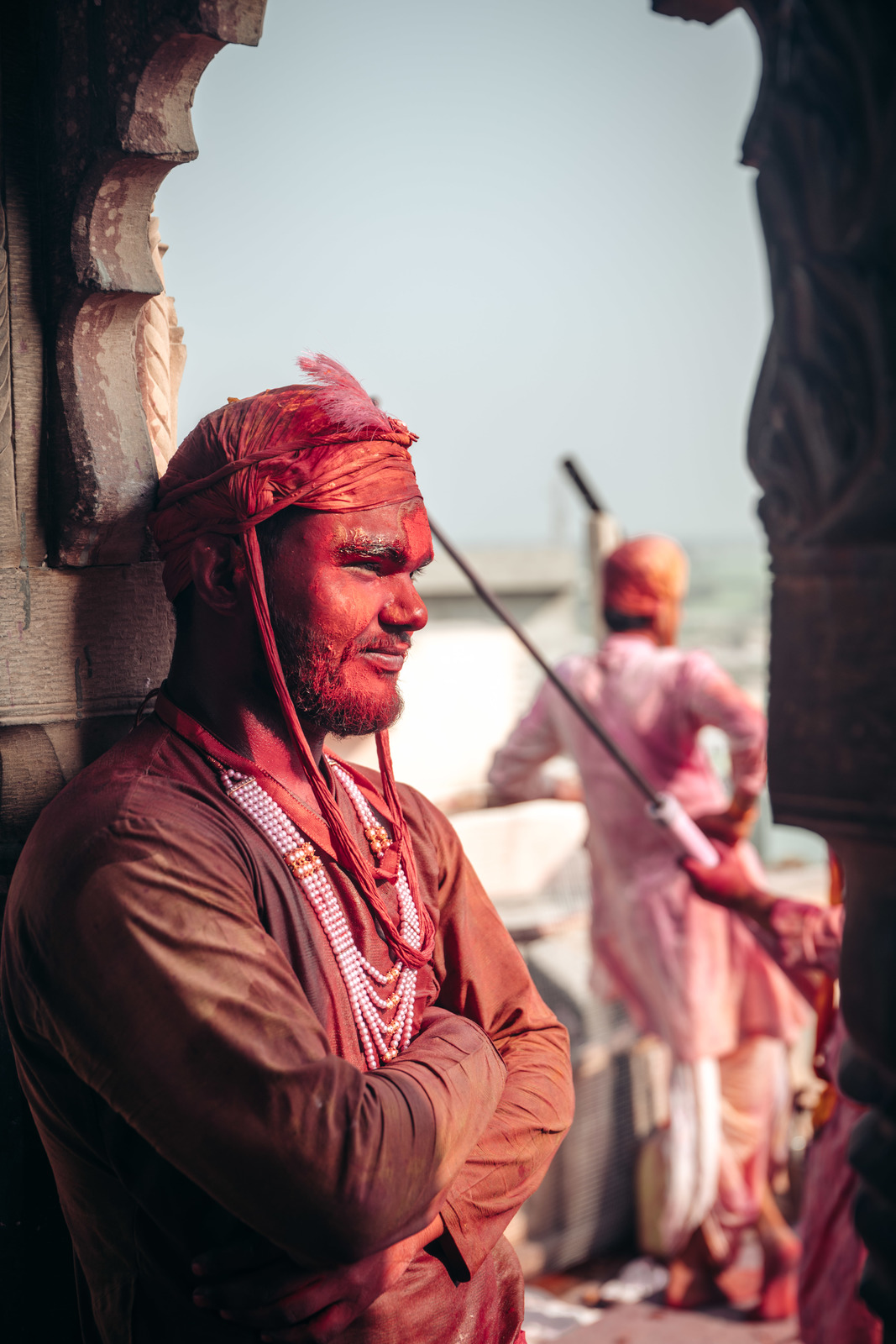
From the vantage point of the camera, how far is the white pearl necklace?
136 cm

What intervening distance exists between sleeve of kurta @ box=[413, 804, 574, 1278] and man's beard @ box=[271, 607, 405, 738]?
29cm

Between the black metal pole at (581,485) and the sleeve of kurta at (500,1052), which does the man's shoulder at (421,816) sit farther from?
the black metal pole at (581,485)

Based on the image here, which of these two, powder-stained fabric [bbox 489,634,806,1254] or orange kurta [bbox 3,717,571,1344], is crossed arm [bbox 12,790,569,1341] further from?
powder-stained fabric [bbox 489,634,806,1254]

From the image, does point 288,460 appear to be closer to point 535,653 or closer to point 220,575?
point 220,575

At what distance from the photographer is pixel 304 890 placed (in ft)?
4.46

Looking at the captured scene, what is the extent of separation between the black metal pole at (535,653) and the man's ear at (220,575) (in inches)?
27.2

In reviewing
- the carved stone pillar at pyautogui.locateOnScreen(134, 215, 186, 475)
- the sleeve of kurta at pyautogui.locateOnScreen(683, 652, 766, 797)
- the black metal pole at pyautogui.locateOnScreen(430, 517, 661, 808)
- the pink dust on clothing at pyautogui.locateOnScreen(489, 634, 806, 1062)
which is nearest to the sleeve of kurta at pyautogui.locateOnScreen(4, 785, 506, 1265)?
the carved stone pillar at pyautogui.locateOnScreen(134, 215, 186, 475)

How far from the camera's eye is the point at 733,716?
398cm

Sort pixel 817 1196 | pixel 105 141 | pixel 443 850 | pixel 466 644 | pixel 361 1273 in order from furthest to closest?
pixel 466 644, pixel 817 1196, pixel 443 850, pixel 105 141, pixel 361 1273

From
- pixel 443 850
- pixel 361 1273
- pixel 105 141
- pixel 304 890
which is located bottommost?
pixel 361 1273

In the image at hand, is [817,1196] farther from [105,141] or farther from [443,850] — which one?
[105,141]

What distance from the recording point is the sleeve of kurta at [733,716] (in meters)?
3.93

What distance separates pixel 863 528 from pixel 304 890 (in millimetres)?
719

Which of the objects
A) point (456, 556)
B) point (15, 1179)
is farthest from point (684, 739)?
point (15, 1179)
